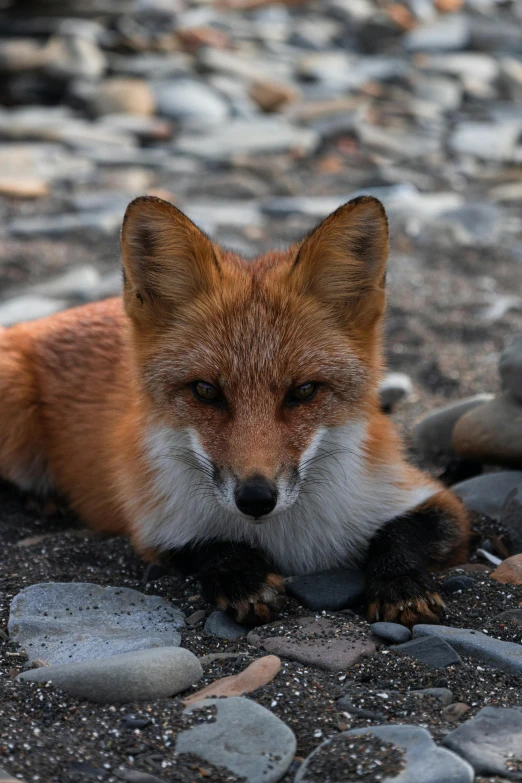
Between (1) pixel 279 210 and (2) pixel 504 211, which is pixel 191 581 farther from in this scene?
(2) pixel 504 211

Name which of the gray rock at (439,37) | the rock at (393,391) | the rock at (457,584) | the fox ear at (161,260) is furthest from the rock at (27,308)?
the gray rock at (439,37)

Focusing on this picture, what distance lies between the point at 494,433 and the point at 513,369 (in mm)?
352

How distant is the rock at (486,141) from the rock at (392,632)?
10.3 meters

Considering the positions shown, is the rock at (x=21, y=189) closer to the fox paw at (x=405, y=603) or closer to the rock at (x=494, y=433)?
the rock at (x=494, y=433)

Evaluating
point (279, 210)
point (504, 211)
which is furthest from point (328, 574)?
point (504, 211)

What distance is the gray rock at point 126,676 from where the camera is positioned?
3.18 meters

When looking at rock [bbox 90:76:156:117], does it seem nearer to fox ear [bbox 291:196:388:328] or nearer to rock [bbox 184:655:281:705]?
fox ear [bbox 291:196:388:328]

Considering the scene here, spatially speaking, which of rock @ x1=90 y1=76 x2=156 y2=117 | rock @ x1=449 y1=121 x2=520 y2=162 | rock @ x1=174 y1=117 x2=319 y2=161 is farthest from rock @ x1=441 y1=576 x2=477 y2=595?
rock @ x1=90 y1=76 x2=156 y2=117

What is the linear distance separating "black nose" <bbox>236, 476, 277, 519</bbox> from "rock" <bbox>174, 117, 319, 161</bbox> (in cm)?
924

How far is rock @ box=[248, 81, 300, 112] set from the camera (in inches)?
575

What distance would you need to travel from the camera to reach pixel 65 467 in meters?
5.40

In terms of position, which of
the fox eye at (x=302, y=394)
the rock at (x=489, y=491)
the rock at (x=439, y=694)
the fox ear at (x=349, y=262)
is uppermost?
the fox ear at (x=349, y=262)

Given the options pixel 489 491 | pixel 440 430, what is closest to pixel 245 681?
pixel 489 491

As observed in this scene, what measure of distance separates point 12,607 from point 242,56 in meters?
14.6
